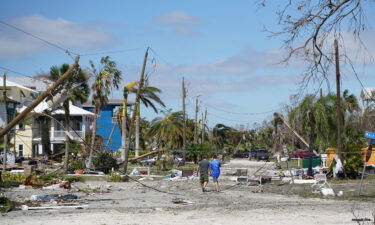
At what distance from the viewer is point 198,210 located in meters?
17.9

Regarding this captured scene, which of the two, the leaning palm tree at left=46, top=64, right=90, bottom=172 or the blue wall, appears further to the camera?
the blue wall

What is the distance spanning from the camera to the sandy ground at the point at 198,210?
1547 centimetres

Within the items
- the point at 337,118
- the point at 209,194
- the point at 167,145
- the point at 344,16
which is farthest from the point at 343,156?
the point at 167,145

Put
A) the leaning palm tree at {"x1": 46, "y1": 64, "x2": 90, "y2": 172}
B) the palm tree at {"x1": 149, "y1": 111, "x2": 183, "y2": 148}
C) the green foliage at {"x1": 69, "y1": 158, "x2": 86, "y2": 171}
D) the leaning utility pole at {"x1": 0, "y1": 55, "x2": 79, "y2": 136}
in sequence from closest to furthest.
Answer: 1. the leaning utility pole at {"x1": 0, "y1": 55, "x2": 79, "y2": 136}
2. the leaning palm tree at {"x1": 46, "y1": 64, "x2": 90, "y2": 172}
3. the green foliage at {"x1": 69, "y1": 158, "x2": 86, "y2": 171}
4. the palm tree at {"x1": 149, "y1": 111, "x2": 183, "y2": 148}

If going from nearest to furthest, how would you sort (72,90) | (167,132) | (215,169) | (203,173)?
(203,173), (215,169), (72,90), (167,132)

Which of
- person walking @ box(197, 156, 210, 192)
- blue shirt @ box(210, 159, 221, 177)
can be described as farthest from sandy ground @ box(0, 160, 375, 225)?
blue shirt @ box(210, 159, 221, 177)

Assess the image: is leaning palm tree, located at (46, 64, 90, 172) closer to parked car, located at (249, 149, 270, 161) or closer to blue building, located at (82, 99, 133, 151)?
parked car, located at (249, 149, 270, 161)

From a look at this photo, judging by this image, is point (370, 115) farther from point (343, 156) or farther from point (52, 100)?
point (52, 100)

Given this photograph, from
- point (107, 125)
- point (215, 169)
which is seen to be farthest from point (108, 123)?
point (215, 169)

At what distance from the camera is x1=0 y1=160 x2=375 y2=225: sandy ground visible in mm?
15469

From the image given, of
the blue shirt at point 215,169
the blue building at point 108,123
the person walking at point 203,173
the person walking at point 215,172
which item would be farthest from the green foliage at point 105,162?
the blue building at point 108,123

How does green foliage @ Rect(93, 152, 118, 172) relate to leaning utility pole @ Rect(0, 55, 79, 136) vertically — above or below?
below

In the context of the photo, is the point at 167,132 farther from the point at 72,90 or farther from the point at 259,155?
the point at 72,90

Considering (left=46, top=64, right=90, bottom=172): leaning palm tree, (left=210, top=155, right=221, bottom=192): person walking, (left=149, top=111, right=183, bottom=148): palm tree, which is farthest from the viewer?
(left=149, top=111, right=183, bottom=148): palm tree
